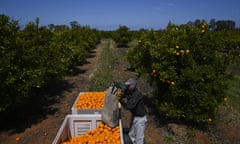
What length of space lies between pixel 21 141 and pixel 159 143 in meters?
4.14

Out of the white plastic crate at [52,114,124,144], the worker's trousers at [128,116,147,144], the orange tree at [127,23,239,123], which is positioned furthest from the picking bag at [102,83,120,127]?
the orange tree at [127,23,239,123]

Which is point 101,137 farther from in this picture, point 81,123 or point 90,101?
point 90,101

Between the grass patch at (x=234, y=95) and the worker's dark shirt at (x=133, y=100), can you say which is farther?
the grass patch at (x=234, y=95)

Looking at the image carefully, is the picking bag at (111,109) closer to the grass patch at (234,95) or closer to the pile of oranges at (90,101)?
the pile of oranges at (90,101)

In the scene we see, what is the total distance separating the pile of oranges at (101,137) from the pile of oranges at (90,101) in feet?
4.54

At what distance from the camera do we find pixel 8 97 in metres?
5.78

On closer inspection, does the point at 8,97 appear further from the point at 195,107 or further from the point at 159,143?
the point at 195,107

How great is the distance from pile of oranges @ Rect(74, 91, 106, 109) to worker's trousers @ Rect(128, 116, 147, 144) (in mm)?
1180

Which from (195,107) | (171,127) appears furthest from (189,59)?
(171,127)

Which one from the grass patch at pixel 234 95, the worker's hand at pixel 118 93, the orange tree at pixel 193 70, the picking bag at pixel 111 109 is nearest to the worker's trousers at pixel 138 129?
the picking bag at pixel 111 109

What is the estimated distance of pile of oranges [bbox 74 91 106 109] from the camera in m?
5.59

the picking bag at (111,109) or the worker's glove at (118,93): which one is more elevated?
the worker's glove at (118,93)

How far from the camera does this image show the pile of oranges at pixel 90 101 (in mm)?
5586

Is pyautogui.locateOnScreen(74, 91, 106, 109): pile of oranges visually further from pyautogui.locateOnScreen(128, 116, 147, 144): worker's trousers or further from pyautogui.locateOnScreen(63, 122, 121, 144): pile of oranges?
pyautogui.locateOnScreen(63, 122, 121, 144): pile of oranges
